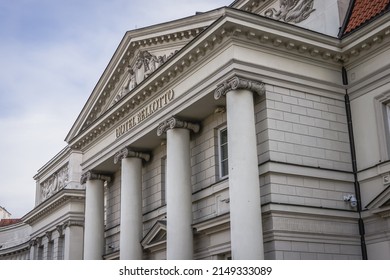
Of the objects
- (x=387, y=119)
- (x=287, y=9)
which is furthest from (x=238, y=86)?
(x=287, y=9)

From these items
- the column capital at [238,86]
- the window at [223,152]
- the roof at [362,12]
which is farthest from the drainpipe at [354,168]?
the window at [223,152]

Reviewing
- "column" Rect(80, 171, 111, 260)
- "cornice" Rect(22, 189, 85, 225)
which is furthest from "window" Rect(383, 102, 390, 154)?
"cornice" Rect(22, 189, 85, 225)

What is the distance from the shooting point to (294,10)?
2627 centimetres

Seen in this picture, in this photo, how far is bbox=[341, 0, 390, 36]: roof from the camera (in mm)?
22797

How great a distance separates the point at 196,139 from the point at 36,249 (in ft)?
91.4

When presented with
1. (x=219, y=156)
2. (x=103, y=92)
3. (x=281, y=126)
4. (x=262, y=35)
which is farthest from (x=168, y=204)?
(x=103, y=92)

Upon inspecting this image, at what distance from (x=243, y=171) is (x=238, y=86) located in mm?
2854

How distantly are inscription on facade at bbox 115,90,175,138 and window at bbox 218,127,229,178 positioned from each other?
7.81 ft

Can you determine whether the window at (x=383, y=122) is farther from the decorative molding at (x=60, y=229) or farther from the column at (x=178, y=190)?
the decorative molding at (x=60, y=229)

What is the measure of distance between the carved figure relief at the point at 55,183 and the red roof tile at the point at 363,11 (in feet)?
85.1

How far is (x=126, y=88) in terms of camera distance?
29672 millimetres

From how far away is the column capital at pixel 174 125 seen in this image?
2450 cm

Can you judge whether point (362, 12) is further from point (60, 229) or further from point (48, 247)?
point (48, 247)
